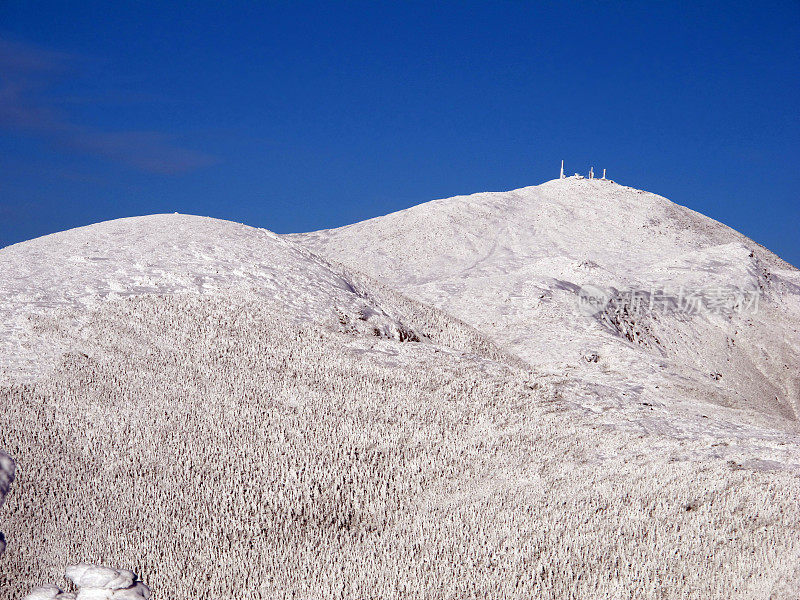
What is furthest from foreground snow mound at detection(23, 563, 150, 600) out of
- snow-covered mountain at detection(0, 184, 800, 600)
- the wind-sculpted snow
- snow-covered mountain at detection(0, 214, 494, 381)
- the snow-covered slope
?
the snow-covered slope

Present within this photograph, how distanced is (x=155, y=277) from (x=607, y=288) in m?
16.9

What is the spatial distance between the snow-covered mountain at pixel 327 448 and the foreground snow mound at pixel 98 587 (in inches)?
2.2

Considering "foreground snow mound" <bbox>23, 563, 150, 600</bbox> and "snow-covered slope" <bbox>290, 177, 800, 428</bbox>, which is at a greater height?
"snow-covered slope" <bbox>290, 177, 800, 428</bbox>

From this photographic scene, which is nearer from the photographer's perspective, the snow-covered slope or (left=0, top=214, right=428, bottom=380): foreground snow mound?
(left=0, top=214, right=428, bottom=380): foreground snow mound

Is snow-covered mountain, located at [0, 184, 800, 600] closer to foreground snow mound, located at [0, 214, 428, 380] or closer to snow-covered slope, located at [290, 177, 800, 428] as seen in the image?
foreground snow mound, located at [0, 214, 428, 380]

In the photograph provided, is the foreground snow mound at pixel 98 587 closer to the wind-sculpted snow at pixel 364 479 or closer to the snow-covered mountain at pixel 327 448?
the snow-covered mountain at pixel 327 448

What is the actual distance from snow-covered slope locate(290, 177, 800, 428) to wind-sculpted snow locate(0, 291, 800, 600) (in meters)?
2.99

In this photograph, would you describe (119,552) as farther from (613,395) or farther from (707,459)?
(613,395)

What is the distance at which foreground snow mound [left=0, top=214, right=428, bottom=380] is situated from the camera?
41.5ft

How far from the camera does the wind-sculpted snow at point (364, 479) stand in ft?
24.0

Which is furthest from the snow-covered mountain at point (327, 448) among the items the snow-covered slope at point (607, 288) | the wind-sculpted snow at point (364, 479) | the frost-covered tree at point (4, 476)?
the frost-covered tree at point (4, 476)

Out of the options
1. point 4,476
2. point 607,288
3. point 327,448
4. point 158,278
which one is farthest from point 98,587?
point 607,288

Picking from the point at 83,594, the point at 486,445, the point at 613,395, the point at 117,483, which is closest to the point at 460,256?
the point at 613,395

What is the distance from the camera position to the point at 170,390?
10773mm
